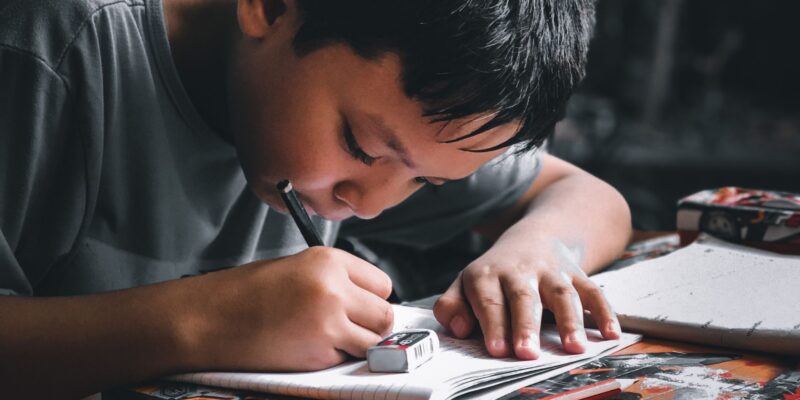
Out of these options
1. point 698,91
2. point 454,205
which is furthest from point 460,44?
point 698,91

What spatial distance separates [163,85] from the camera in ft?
2.87

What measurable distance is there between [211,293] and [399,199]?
0.89 ft

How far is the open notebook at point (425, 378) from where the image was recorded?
55 cm

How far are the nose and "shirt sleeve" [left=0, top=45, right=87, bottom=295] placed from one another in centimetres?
26

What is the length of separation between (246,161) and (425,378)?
14.7 inches

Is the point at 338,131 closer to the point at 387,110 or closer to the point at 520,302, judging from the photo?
the point at 387,110

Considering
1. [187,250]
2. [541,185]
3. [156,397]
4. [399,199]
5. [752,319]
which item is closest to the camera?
[156,397]

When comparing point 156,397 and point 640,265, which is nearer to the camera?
point 156,397

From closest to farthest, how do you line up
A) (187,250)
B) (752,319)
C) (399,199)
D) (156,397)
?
(156,397) → (752,319) → (399,199) → (187,250)

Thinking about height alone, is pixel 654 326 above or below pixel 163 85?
below

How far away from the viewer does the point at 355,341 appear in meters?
0.62

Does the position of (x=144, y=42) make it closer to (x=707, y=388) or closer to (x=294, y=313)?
(x=294, y=313)

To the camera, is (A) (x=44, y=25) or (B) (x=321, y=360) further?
(A) (x=44, y=25)

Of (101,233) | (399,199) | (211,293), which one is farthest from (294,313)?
(101,233)
